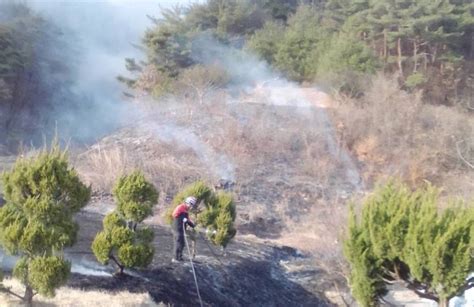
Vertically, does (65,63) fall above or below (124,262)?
above

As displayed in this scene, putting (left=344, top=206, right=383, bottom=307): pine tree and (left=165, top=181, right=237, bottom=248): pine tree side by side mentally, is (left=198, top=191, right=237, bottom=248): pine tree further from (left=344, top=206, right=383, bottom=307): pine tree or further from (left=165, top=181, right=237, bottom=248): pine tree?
(left=344, top=206, right=383, bottom=307): pine tree

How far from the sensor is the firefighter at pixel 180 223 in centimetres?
1358

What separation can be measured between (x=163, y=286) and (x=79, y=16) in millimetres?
33152

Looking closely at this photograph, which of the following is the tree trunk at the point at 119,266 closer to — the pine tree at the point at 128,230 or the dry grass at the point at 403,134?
the pine tree at the point at 128,230

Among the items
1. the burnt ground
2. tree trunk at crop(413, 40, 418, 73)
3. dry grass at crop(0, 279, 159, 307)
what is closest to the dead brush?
the burnt ground

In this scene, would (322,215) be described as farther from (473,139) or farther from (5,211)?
(5,211)

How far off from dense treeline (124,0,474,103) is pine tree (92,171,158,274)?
20.0 metres

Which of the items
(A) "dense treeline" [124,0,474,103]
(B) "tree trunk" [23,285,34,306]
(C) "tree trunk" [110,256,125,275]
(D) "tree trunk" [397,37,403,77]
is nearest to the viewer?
(B) "tree trunk" [23,285,34,306]

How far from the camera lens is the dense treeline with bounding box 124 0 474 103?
1261 inches

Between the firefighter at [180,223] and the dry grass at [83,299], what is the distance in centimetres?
228

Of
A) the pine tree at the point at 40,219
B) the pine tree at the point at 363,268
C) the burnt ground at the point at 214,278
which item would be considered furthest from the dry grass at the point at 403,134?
the pine tree at the point at 40,219

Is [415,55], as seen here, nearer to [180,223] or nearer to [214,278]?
[214,278]

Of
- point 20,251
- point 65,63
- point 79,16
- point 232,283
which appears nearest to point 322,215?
point 232,283

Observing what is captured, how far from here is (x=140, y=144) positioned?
1061 inches
